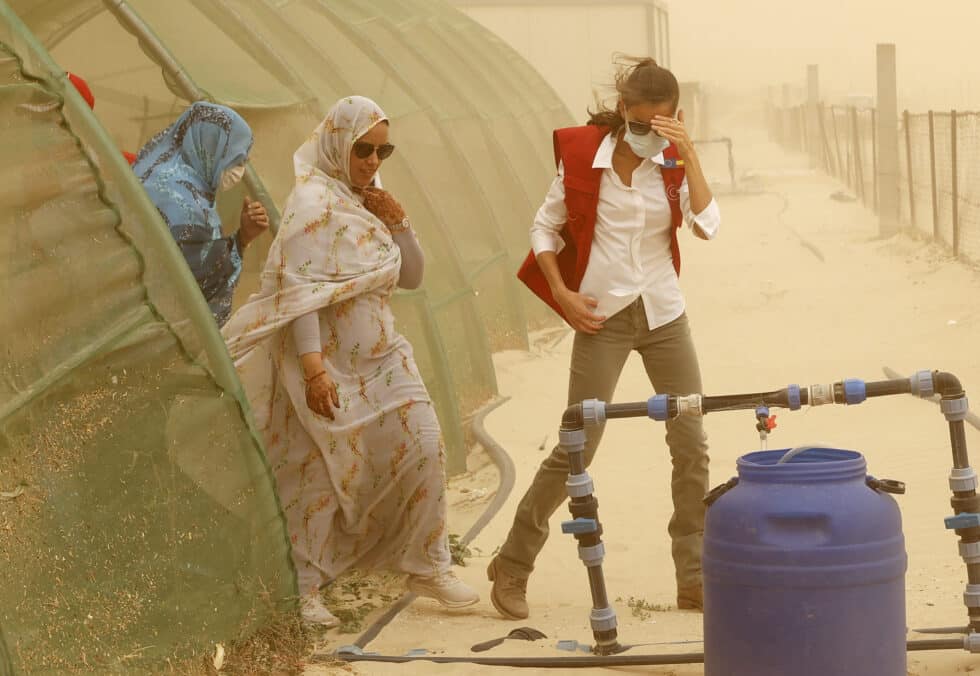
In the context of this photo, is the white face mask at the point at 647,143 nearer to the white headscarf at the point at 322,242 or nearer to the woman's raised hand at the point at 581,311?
the woman's raised hand at the point at 581,311

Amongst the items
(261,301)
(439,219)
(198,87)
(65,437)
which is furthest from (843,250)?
(65,437)

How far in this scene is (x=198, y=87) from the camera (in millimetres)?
6852

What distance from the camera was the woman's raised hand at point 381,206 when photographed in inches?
210

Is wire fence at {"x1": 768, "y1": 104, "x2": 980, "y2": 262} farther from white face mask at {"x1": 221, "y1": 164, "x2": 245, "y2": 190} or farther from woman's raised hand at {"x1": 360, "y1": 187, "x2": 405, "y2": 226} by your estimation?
white face mask at {"x1": 221, "y1": 164, "x2": 245, "y2": 190}

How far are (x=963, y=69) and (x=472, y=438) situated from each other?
73117 millimetres

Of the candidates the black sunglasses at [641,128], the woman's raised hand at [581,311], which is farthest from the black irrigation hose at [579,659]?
the black sunglasses at [641,128]

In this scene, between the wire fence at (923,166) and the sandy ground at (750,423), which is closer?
the sandy ground at (750,423)

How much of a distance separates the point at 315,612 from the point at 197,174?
165 centimetres

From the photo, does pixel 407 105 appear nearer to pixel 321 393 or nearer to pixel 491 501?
pixel 491 501

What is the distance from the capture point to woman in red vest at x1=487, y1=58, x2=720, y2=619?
505cm

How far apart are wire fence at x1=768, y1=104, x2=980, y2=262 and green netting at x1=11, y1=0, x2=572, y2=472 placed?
14.7 ft

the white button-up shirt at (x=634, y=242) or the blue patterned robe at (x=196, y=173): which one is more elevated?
the blue patterned robe at (x=196, y=173)

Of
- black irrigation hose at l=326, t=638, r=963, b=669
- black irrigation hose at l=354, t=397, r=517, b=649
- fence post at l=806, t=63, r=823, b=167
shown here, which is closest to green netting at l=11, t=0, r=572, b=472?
black irrigation hose at l=354, t=397, r=517, b=649

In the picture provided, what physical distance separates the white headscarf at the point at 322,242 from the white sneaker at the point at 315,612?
3.12 feet
